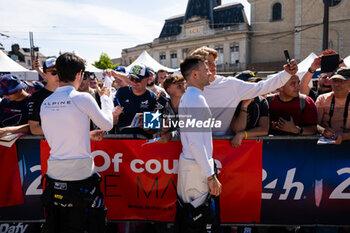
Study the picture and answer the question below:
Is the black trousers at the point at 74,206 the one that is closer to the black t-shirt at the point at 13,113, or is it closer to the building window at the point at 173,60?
the black t-shirt at the point at 13,113

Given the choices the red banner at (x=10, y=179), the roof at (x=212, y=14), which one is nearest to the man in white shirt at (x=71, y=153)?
Result: the red banner at (x=10, y=179)

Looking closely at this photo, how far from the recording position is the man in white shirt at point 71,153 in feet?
6.72

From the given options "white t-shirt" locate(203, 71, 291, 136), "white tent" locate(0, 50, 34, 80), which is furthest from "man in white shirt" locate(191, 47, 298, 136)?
"white tent" locate(0, 50, 34, 80)

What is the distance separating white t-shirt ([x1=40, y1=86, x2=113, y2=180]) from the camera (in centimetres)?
204

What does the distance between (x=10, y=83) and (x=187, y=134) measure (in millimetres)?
2494

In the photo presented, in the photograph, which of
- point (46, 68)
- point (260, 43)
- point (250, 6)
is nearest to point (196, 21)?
point (250, 6)

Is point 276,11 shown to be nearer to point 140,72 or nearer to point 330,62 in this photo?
point 330,62

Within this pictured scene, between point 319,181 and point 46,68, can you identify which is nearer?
point 319,181

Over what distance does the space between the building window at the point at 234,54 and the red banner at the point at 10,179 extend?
1631 inches

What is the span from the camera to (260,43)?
40.4 m

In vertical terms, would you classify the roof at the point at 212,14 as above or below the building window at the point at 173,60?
above

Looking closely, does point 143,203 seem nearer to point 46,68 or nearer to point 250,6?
point 46,68

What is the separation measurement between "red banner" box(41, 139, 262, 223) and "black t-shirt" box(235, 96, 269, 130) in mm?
235

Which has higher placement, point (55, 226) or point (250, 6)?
point (250, 6)
